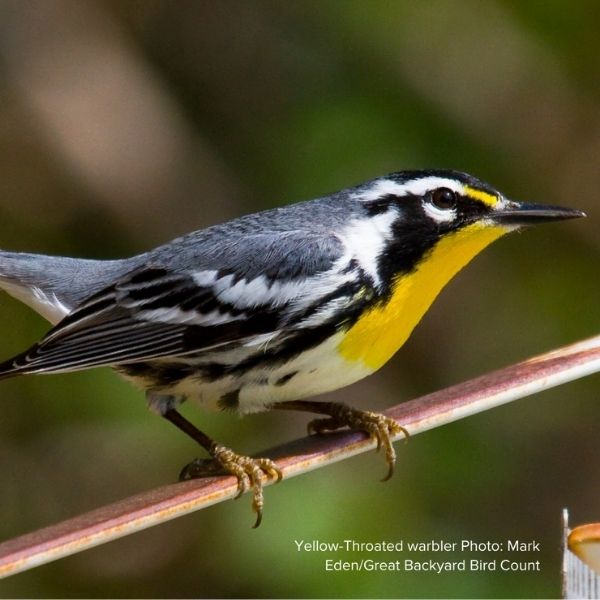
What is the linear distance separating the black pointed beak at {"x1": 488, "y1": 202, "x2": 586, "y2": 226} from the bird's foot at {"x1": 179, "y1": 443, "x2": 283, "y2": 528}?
92cm

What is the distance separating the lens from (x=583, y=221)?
4785mm

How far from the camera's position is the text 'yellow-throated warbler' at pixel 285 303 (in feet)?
9.72

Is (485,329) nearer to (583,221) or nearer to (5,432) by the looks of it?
(583,221)

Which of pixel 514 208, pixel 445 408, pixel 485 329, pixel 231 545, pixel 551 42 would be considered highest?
pixel 551 42

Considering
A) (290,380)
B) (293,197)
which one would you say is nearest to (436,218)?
(290,380)

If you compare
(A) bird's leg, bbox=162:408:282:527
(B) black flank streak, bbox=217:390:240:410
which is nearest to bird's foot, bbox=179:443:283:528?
(A) bird's leg, bbox=162:408:282:527

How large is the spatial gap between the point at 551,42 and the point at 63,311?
7.72 feet

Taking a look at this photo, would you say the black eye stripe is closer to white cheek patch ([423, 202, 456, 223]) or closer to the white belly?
white cheek patch ([423, 202, 456, 223])

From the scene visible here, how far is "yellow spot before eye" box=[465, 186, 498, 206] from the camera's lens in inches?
126

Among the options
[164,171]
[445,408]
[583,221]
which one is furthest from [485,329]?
[445,408]

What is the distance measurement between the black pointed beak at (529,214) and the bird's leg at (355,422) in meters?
0.64

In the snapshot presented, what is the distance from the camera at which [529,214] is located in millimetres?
3244

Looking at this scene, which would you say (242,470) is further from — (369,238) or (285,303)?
(369,238)

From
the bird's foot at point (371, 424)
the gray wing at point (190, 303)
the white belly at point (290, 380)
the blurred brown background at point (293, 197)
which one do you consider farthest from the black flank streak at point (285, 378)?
the blurred brown background at point (293, 197)
